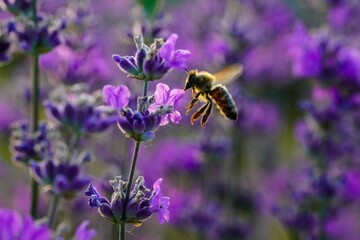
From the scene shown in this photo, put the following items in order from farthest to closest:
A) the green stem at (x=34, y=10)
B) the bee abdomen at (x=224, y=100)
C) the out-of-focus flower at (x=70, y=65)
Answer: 1. the out-of-focus flower at (x=70, y=65)
2. the green stem at (x=34, y=10)
3. the bee abdomen at (x=224, y=100)

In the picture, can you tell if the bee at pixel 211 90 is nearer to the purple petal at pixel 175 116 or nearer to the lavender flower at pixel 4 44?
the purple petal at pixel 175 116

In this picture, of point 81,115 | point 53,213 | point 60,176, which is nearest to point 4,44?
point 81,115

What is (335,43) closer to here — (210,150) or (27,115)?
(210,150)

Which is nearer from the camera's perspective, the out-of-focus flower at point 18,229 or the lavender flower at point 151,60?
the out-of-focus flower at point 18,229

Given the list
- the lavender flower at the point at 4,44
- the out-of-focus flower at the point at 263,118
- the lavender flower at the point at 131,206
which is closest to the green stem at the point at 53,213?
the lavender flower at the point at 4,44

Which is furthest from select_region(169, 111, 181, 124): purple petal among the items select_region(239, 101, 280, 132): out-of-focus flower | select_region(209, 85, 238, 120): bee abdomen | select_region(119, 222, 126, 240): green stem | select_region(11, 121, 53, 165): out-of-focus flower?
select_region(239, 101, 280, 132): out-of-focus flower

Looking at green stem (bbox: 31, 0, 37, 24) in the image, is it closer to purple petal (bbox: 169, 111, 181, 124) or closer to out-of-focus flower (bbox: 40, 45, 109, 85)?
out-of-focus flower (bbox: 40, 45, 109, 85)

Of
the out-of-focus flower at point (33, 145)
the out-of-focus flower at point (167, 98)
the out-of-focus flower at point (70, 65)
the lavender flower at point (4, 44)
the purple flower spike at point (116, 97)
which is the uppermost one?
the out-of-focus flower at point (70, 65)
